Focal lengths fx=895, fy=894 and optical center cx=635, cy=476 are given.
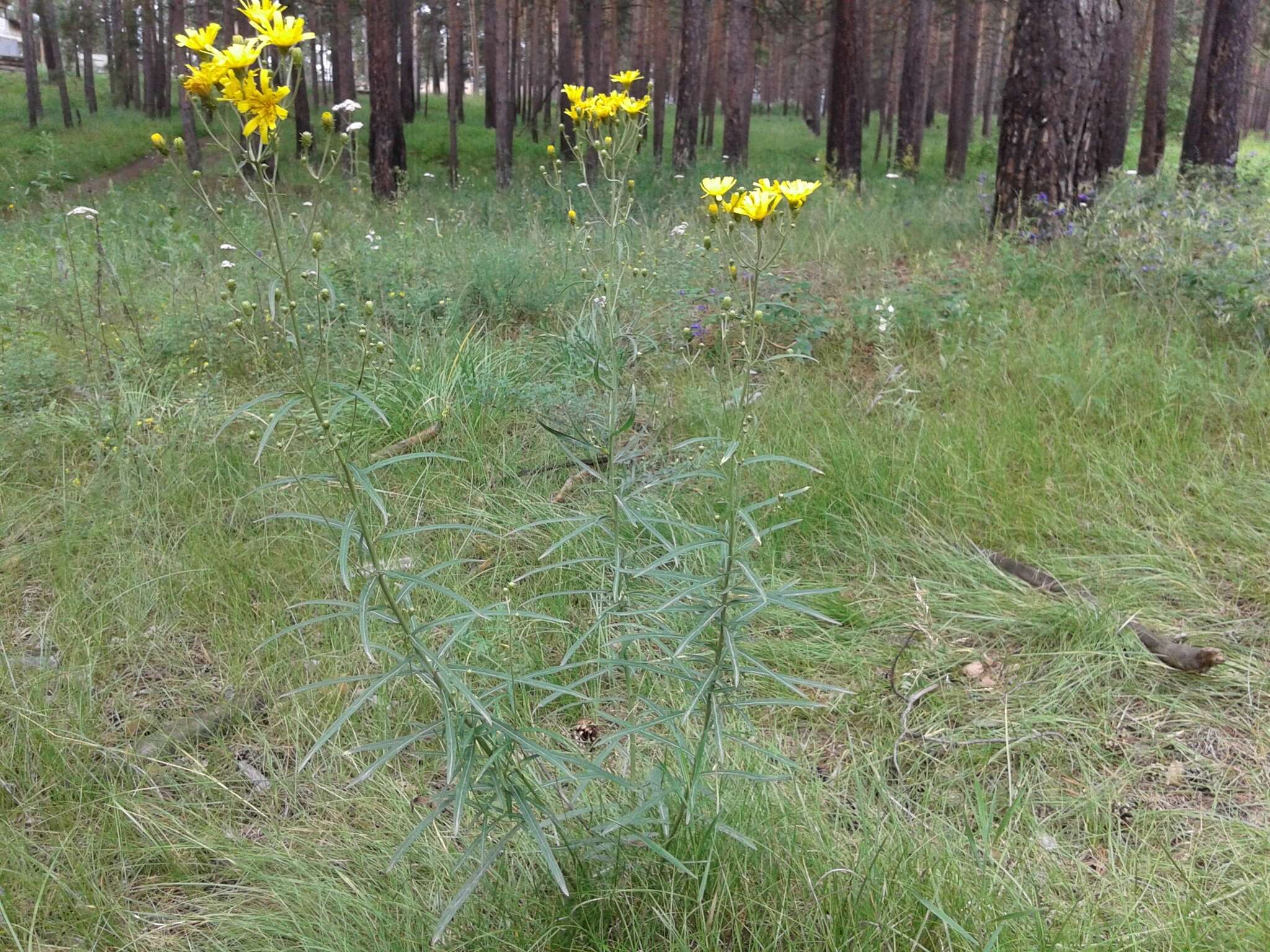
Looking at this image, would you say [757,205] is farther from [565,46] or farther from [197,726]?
[565,46]

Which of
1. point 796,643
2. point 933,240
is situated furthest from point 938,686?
point 933,240

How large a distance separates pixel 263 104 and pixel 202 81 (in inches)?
3.6

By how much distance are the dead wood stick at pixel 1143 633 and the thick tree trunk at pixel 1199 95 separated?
8.31 metres

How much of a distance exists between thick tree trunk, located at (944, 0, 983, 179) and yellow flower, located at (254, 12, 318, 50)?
519 inches

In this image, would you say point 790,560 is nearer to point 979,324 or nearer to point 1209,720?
point 1209,720

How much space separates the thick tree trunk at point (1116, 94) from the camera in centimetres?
587

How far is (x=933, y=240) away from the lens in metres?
6.05

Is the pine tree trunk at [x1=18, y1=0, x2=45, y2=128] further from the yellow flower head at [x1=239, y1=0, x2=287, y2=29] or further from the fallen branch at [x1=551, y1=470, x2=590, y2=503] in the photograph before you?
the yellow flower head at [x1=239, y1=0, x2=287, y2=29]

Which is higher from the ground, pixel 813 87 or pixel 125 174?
pixel 813 87

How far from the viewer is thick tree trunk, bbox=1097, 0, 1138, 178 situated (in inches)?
231

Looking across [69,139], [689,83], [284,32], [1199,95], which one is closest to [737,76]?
[689,83]

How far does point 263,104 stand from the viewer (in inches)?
50.1

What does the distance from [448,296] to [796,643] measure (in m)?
3.06

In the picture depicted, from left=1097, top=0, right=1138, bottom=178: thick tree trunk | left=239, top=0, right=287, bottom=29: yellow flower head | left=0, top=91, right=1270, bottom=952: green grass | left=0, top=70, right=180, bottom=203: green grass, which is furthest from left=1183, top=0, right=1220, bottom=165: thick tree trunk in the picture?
left=0, top=70, right=180, bottom=203: green grass
